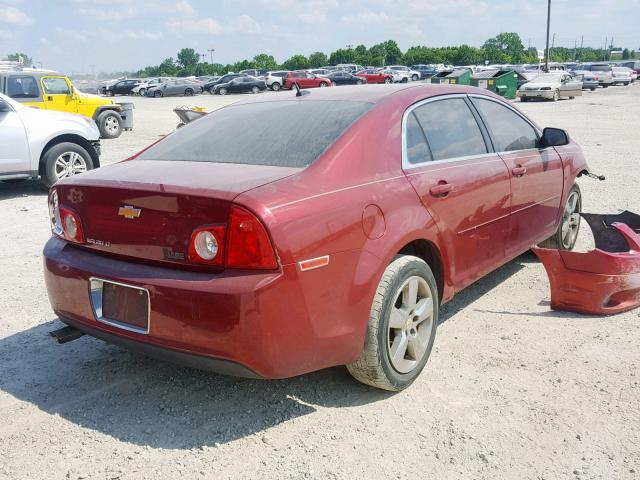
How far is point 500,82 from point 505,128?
2784 centimetres

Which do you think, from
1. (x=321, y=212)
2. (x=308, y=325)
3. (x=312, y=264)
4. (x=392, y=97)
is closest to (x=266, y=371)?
(x=308, y=325)

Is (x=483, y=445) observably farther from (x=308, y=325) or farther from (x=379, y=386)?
(x=308, y=325)

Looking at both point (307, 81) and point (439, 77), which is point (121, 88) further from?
point (439, 77)

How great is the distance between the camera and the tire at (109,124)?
1670cm

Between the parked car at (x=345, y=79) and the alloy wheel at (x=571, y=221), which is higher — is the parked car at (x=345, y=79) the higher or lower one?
the higher one

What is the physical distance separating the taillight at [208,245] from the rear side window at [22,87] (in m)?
12.4

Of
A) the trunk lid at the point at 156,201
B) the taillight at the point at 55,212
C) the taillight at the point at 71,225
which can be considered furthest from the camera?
the taillight at the point at 55,212

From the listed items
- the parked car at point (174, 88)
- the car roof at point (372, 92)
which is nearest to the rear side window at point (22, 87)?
the car roof at point (372, 92)

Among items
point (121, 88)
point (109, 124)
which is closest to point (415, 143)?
point (109, 124)

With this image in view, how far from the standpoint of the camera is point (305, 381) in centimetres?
355

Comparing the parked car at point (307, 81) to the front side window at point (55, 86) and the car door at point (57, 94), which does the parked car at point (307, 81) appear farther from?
the front side window at point (55, 86)

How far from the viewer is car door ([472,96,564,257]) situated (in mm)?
4457

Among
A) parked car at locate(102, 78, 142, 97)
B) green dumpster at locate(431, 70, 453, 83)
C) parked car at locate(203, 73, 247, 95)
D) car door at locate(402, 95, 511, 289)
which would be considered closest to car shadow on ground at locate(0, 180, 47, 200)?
car door at locate(402, 95, 511, 289)

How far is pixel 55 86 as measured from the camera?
14.5m
